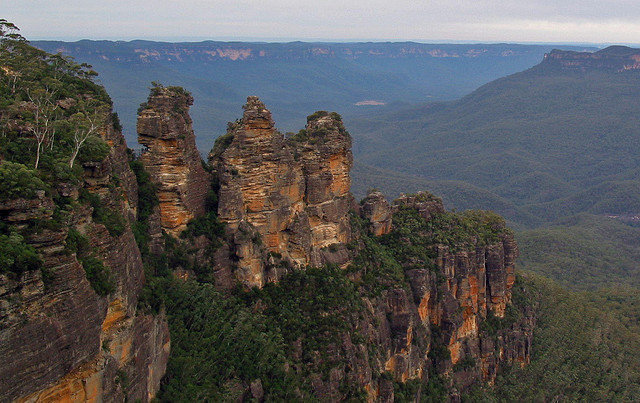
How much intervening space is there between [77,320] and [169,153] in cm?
1684

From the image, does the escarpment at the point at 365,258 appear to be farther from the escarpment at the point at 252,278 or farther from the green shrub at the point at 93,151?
the green shrub at the point at 93,151

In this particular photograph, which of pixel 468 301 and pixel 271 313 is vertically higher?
pixel 271 313

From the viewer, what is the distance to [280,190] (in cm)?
3994

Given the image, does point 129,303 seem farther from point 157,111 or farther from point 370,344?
point 370,344

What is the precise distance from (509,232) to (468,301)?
10.4 m

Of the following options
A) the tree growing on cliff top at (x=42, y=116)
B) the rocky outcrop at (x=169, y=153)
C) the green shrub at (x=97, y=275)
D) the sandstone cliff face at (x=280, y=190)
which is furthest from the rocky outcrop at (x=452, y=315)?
the tree growing on cliff top at (x=42, y=116)

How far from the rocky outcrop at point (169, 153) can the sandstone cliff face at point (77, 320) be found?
27.1 ft

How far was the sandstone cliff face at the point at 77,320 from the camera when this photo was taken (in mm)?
17875

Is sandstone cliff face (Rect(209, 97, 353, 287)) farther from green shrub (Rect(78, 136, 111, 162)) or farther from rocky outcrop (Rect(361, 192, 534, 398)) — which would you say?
green shrub (Rect(78, 136, 111, 162))

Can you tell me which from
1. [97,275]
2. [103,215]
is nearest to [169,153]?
[103,215]

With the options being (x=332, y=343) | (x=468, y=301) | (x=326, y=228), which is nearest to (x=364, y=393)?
(x=332, y=343)

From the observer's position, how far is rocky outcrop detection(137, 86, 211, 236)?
34.5 m

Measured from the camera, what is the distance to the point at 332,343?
124ft

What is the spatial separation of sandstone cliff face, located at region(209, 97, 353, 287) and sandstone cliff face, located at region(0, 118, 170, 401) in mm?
11735
